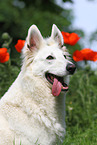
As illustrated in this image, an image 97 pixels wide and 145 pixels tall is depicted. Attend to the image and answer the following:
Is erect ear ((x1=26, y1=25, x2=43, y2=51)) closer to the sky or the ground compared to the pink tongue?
closer to the sky

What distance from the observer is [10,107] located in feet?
12.6

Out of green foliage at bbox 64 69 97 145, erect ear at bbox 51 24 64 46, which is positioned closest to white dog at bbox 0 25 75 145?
erect ear at bbox 51 24 64 46

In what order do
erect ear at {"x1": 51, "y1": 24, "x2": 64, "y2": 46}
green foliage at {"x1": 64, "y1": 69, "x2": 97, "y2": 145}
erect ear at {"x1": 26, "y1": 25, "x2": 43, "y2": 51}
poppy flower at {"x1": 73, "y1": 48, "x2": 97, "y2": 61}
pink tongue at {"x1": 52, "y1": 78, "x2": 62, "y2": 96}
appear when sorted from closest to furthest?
pink tongue at {"x1": 52, "y1": 78, "x2": 62, "y2": 96} → erect ear at {"x1": 26, "y1": 25, "x2": 43, "y2": 51} → erect ear at {"x1": 51, "y1": 24, "x2": 64, "y2": 46} → green foliage at {"x1": 64, "y1": 69, "x2": 97, "y2": 145} → poppy flower at {"x1": 73, "y1": 48, "x2": 97, "y2": 61}

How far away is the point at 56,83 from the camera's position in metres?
3.79

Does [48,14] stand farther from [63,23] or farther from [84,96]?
[84,96]

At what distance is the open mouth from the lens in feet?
12.4

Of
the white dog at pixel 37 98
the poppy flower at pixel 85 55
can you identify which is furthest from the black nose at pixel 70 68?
the poppy flower at pixel 85 55

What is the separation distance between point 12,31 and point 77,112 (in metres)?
6.68

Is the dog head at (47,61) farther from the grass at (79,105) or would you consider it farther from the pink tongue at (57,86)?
the grass at (79,105)

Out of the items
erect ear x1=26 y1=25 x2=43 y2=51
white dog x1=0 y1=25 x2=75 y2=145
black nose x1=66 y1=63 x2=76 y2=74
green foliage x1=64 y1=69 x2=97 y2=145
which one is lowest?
green foliage x1=64 y1=69 x2=97 y2=145

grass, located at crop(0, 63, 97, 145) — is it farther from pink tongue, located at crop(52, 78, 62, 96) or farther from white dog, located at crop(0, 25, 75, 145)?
pink tongue, located at crop(52, 78, 62, 96)

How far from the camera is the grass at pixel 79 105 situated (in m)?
5.42

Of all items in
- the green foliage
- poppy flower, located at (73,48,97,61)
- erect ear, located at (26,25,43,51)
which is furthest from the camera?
poppy flower, located at (73,48,97,61)

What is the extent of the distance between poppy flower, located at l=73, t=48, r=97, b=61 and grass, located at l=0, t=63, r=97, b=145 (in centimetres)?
64
